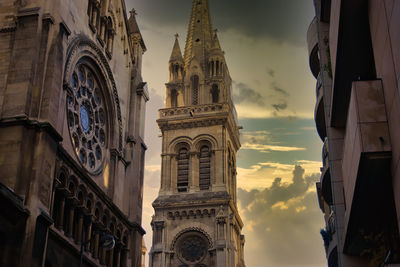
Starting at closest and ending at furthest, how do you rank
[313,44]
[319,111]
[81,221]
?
1. [81,221]
2. [319,111]
3. [313,44]

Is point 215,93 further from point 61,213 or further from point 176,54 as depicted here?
point 61,213

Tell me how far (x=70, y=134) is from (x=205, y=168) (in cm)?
4052

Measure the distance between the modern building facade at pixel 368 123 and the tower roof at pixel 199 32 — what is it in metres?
53.1

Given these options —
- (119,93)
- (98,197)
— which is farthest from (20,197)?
(119,93)

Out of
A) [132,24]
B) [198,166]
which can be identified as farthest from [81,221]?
[198,166]

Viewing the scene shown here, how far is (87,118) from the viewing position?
2983 cm

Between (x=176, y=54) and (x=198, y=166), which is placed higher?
(x=176, y=54)

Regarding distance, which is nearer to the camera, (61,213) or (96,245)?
(61,213)

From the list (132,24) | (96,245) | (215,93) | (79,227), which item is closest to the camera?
(79,227)

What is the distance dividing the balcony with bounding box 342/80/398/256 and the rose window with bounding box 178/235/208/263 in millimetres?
42578

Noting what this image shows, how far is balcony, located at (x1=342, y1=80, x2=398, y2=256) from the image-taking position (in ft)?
49.9

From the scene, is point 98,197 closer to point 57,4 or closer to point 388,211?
point 57,4

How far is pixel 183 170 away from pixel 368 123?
2058 inches

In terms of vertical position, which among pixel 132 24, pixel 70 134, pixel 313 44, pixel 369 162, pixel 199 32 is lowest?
pixel 369 162
